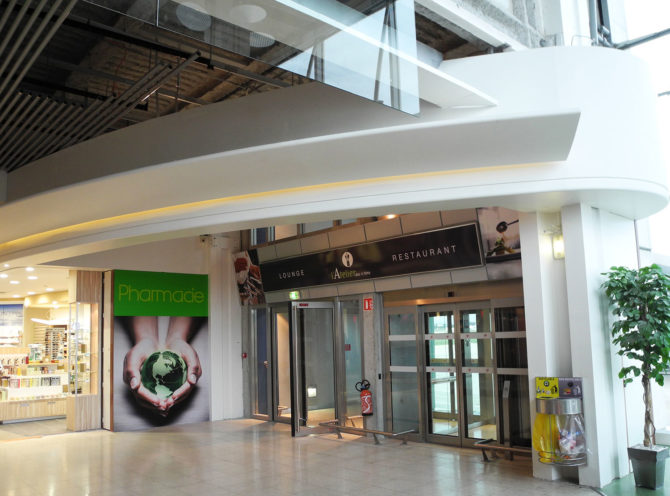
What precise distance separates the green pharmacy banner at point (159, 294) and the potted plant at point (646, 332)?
847cm

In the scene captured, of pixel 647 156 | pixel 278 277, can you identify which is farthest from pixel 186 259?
pixel 647 156

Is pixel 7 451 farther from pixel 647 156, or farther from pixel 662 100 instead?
pixel 662 100

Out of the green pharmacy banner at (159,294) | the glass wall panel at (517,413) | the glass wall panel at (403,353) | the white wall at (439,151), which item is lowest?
the glass wall panel at (517,413)

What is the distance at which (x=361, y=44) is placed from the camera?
4363 millimetres

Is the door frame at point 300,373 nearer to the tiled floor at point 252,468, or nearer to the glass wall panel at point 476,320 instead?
the tiled floor at point 252,468

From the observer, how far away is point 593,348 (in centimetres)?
675

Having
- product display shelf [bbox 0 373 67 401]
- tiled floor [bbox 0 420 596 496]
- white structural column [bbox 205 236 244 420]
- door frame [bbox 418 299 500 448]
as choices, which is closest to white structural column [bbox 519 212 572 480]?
tiled floor [bbox 0 420 596 496]

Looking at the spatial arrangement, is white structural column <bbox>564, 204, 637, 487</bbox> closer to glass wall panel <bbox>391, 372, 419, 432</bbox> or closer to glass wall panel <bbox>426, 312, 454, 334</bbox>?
glass wall panel <bbox>426, 312, 454, 334</bbox>

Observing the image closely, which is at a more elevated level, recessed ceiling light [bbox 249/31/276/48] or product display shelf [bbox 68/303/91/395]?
recessed ceiling light [bbox 249/31/276/48]

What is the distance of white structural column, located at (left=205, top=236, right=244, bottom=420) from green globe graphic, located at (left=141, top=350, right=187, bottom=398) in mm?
746

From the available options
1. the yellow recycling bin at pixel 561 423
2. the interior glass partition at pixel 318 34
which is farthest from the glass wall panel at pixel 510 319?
the interior glass partition at pixel 318 34

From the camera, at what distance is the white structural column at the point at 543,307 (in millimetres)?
7023

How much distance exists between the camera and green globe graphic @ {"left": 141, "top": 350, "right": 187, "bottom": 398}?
12.0 metres

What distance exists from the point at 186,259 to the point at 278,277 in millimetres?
2108
